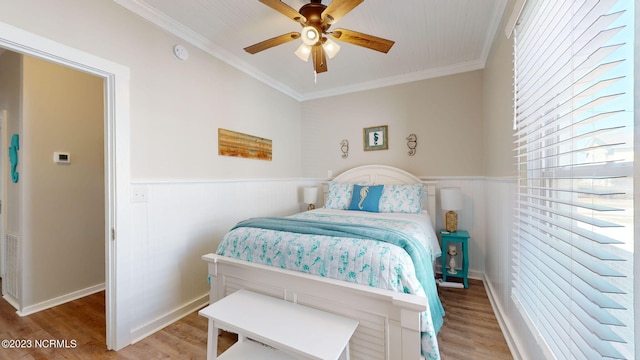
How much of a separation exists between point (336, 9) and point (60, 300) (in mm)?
3611

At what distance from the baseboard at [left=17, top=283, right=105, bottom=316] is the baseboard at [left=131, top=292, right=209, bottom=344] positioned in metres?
1.23

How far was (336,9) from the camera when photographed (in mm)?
1653

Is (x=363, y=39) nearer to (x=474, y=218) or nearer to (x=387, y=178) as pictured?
(x=387, y=178)

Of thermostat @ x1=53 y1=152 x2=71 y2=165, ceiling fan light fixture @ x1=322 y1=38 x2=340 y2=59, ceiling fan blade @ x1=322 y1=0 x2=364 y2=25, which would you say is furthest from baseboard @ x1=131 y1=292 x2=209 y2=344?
ceiling fan blade @ x1=322 y1=0 x2=364 y2=25

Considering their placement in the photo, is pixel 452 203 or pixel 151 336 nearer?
pixel 151 336

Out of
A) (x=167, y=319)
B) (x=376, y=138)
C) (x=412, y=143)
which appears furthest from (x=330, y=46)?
(x=167, y=319)

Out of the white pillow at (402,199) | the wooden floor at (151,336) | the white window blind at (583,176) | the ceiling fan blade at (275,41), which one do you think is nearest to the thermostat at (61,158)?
the wooden floor at (151,336)

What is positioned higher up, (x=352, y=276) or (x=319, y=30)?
(x=319, y=30)

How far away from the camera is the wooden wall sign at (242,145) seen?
2.63m

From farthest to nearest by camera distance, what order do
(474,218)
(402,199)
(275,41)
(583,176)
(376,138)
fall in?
(376,138) < (474,218) < (402,199) < (275,41) < (583,176)

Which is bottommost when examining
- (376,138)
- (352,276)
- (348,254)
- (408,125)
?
(352,276)

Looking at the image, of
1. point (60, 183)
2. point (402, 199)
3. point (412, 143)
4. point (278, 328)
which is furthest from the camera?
point (412, 143)

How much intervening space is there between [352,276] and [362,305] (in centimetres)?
16

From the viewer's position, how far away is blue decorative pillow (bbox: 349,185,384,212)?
2.89 meters
